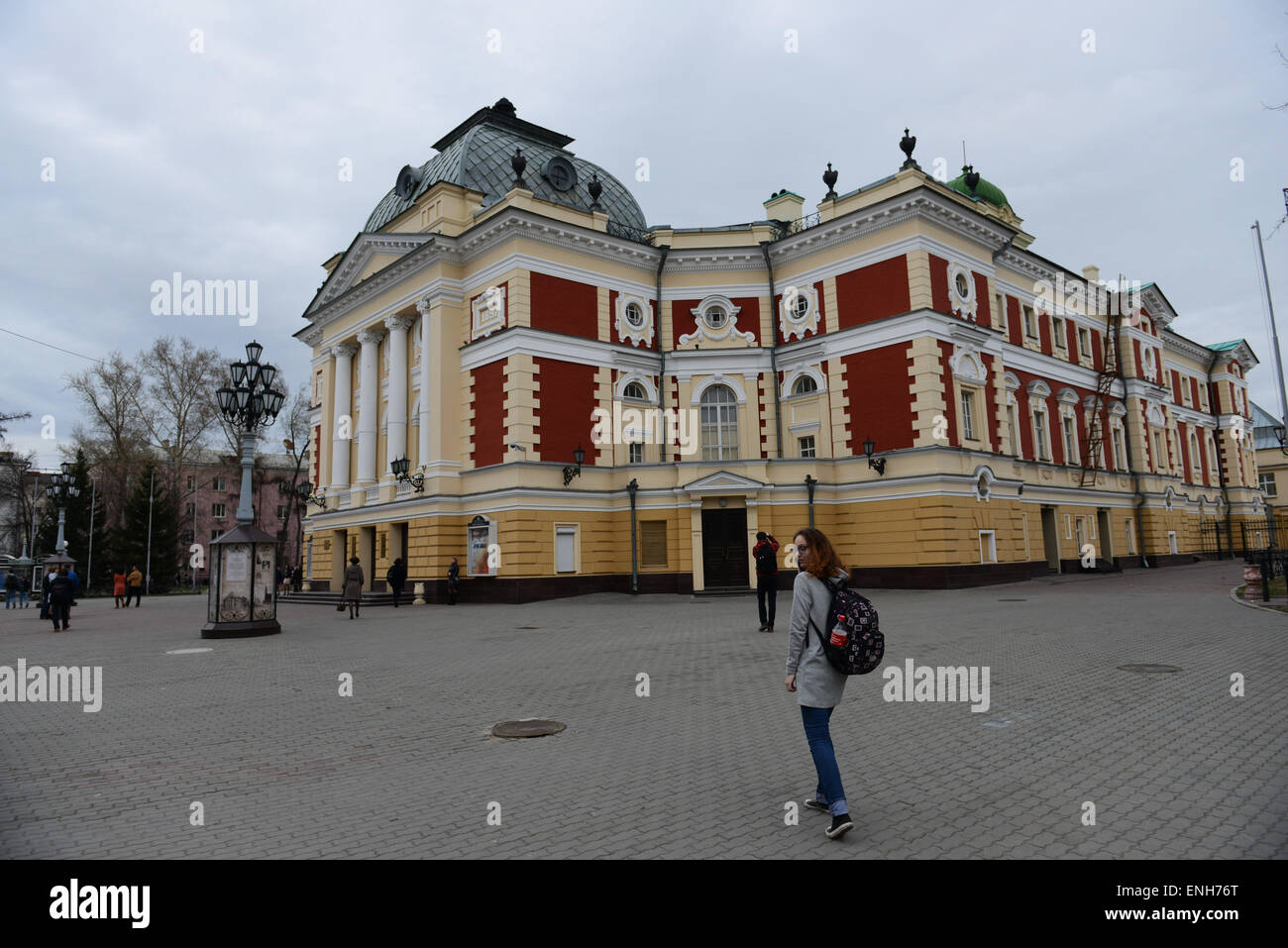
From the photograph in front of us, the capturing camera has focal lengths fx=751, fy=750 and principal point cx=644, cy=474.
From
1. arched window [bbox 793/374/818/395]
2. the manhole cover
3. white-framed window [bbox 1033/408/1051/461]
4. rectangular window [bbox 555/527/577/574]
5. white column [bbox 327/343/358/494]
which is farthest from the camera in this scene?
white column [bbox 327/343/358/494]

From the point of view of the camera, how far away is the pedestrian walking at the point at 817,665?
4777 millimetres

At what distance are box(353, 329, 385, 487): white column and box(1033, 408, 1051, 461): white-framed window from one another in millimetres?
30017

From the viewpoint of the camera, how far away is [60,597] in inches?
818

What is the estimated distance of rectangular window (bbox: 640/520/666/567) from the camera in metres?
28.0

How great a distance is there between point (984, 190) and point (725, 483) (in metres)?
22.9

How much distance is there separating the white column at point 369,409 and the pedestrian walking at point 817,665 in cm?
3180

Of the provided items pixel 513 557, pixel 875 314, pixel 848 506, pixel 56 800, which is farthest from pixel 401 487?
pixel 56 800

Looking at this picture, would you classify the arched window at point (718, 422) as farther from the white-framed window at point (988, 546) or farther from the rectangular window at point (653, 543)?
the white-framed window at point (988, 546)

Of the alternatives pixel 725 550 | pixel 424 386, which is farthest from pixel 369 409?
pixel 725 550

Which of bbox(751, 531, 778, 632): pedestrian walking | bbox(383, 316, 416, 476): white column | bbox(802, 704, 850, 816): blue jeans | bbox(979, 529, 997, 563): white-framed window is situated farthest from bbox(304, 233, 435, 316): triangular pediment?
bbox(802, 704, 850, 816): blue jeans

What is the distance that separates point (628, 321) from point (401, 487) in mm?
11612

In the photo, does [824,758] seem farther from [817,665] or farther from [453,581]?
[453,581]

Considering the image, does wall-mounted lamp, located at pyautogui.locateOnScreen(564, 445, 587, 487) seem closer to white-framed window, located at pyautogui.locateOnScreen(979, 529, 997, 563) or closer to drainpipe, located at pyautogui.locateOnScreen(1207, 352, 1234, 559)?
white-framed window, located at pyautogui.locateOnScreen(979, 529, 997, 563)
